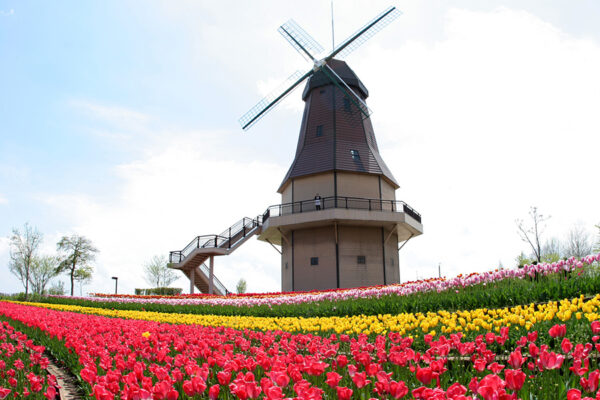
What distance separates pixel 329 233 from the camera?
2423cm

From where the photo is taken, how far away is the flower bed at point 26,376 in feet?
12.3

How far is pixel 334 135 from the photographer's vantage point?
26.4 metres

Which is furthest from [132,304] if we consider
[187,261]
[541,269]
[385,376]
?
[385,376]

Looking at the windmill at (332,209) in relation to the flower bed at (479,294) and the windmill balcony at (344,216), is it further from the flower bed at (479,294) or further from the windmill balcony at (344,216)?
the flower bed at (479,294)

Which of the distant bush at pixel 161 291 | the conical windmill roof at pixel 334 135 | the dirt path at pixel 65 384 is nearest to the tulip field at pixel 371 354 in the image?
the dirt path at pixel 65 384

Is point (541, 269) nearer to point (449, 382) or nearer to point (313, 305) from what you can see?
point (313, 305)

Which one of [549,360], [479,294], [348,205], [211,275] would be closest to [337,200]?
[348,205]

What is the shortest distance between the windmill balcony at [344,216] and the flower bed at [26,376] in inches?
662

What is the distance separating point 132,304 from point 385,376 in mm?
17234

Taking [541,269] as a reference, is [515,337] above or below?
below

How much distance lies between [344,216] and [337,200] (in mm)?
2211

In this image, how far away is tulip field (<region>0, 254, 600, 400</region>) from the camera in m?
2.72

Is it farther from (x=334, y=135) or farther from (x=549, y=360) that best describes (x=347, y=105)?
(x=549, y=360)

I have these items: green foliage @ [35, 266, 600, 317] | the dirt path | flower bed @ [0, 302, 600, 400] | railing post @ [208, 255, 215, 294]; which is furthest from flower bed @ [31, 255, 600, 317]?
railing post @ [208, 255, 215, 294]
